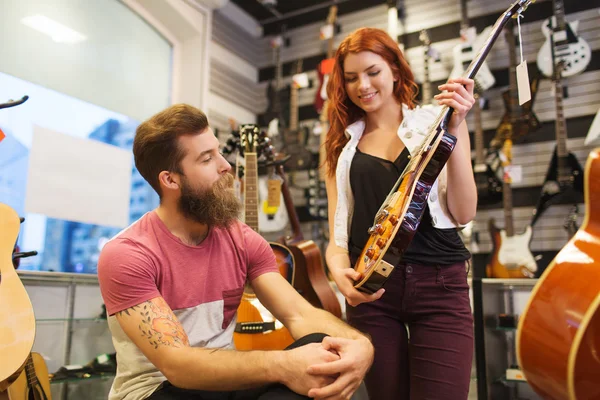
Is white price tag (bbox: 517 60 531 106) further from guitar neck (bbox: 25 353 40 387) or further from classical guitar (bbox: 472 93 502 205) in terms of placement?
classical guitar (bbox: 472 93 502 205)

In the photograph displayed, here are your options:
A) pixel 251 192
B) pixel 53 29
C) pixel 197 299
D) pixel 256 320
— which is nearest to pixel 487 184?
pixel 251 192

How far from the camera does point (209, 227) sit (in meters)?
1.84

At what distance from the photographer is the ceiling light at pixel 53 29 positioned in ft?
12.4

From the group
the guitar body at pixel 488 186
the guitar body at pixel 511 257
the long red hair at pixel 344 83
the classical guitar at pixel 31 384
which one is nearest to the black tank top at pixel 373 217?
the long red hair at pixel 344 83

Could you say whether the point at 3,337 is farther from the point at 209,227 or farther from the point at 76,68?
the point at 76,68

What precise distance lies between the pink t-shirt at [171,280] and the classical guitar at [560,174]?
9.69 feet

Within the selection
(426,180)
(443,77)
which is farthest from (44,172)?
(443,77)

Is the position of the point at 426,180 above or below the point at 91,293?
above

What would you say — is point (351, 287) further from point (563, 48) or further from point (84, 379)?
point (563, 48)

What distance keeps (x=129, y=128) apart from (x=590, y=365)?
4.15 metres

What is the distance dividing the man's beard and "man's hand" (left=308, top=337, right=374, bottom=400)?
603 millimetres

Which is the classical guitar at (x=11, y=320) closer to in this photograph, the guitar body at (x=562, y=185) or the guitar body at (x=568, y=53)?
the guitar body at (x=562, y=185)

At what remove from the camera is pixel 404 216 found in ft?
5.15

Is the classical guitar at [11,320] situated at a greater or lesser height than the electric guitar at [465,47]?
lesser
